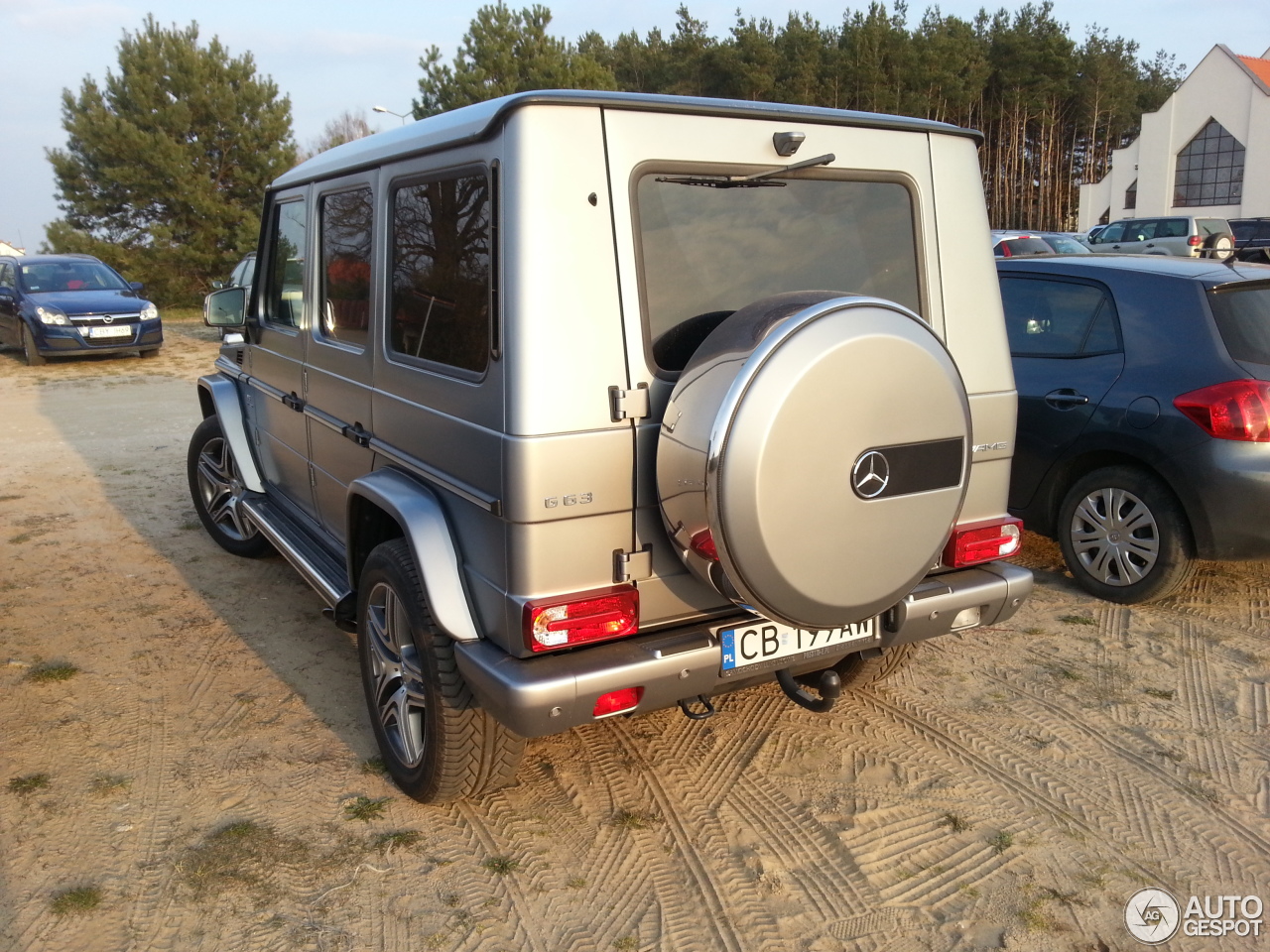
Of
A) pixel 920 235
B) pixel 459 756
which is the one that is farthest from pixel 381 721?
pixel 920 235

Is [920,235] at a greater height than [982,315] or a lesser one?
greater

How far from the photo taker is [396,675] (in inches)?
135

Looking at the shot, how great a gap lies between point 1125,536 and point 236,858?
4.17 m

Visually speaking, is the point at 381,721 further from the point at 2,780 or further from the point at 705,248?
the point at 705,248

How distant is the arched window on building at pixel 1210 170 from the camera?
4031cm

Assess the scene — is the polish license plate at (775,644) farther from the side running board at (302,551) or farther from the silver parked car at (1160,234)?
the silver parked car at (1160,234)

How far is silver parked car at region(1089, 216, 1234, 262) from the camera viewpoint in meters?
22.4

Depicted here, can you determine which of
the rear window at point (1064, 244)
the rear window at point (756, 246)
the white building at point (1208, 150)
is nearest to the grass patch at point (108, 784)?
the rear window at point (756, 246)

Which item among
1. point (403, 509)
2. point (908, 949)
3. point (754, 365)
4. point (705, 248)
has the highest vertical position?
point (705, 248)

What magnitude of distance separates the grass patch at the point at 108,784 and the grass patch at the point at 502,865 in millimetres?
1366

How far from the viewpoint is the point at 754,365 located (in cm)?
252

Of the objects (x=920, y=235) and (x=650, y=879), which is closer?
(x=650, y=879)

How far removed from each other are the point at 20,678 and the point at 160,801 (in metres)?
1.45

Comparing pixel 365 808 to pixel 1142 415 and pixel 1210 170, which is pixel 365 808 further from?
pixel 1210 170
